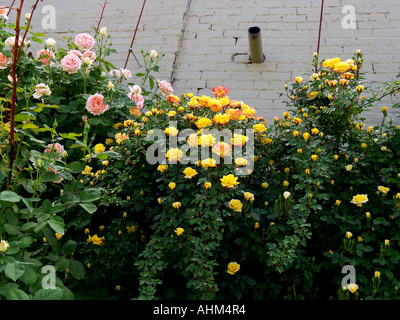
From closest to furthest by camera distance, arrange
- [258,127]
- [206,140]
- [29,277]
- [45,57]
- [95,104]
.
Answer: [29,277] → [206,140] → [258,127] → [95,104] → [45,57]

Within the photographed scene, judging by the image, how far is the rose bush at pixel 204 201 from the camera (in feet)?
5.72

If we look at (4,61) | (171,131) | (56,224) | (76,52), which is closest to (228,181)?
(171,131)

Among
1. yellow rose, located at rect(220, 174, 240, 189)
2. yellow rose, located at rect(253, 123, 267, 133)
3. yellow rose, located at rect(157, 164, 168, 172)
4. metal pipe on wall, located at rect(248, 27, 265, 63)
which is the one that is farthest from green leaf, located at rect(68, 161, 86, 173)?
metal pipe on wall, located at rect(248, 27, 265, 63)

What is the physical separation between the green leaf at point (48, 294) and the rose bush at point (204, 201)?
13 centimetres

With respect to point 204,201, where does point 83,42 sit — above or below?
above

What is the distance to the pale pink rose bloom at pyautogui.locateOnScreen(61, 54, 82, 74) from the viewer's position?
243 cm

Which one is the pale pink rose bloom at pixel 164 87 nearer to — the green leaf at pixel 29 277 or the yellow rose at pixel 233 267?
the yellow rose at pixel 233 267

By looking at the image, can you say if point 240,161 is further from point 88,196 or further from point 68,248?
point 68,248

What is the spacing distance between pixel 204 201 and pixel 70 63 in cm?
118

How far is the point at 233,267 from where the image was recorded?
1.89m

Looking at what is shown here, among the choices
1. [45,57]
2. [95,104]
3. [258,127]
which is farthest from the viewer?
[45,57]

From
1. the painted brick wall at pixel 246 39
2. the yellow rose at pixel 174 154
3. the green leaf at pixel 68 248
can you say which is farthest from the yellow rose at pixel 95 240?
the painted brick wall at pixel 246 39
